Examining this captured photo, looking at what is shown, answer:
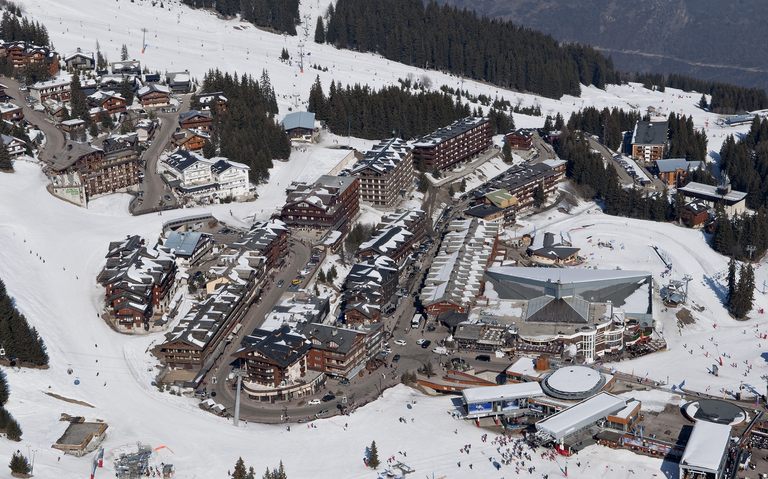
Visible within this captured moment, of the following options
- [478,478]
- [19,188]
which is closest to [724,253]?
[478,478]

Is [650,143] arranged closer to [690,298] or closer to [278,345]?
[690,298]

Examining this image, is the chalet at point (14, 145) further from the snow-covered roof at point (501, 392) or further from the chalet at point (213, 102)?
the snow-covered roof at point (501, 392)

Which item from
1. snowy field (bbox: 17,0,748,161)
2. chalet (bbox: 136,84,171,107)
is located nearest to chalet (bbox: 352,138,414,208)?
snowy field (bbox: 17,0,748,161)

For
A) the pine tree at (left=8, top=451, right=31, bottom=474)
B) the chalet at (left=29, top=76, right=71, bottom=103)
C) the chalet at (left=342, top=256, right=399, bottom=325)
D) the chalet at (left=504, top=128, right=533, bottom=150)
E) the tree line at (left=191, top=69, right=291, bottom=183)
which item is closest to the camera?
the pine tree at (left=8, top=451, right=31, bottom=474)

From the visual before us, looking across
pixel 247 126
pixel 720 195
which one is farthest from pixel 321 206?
pixel 720 195

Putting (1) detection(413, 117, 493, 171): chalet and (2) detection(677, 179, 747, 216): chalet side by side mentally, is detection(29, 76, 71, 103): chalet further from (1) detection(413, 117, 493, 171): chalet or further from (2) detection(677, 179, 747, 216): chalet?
(2) detection(677, 179, 747, 216): chalet

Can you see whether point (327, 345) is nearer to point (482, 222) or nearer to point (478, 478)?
point (478, 478)
